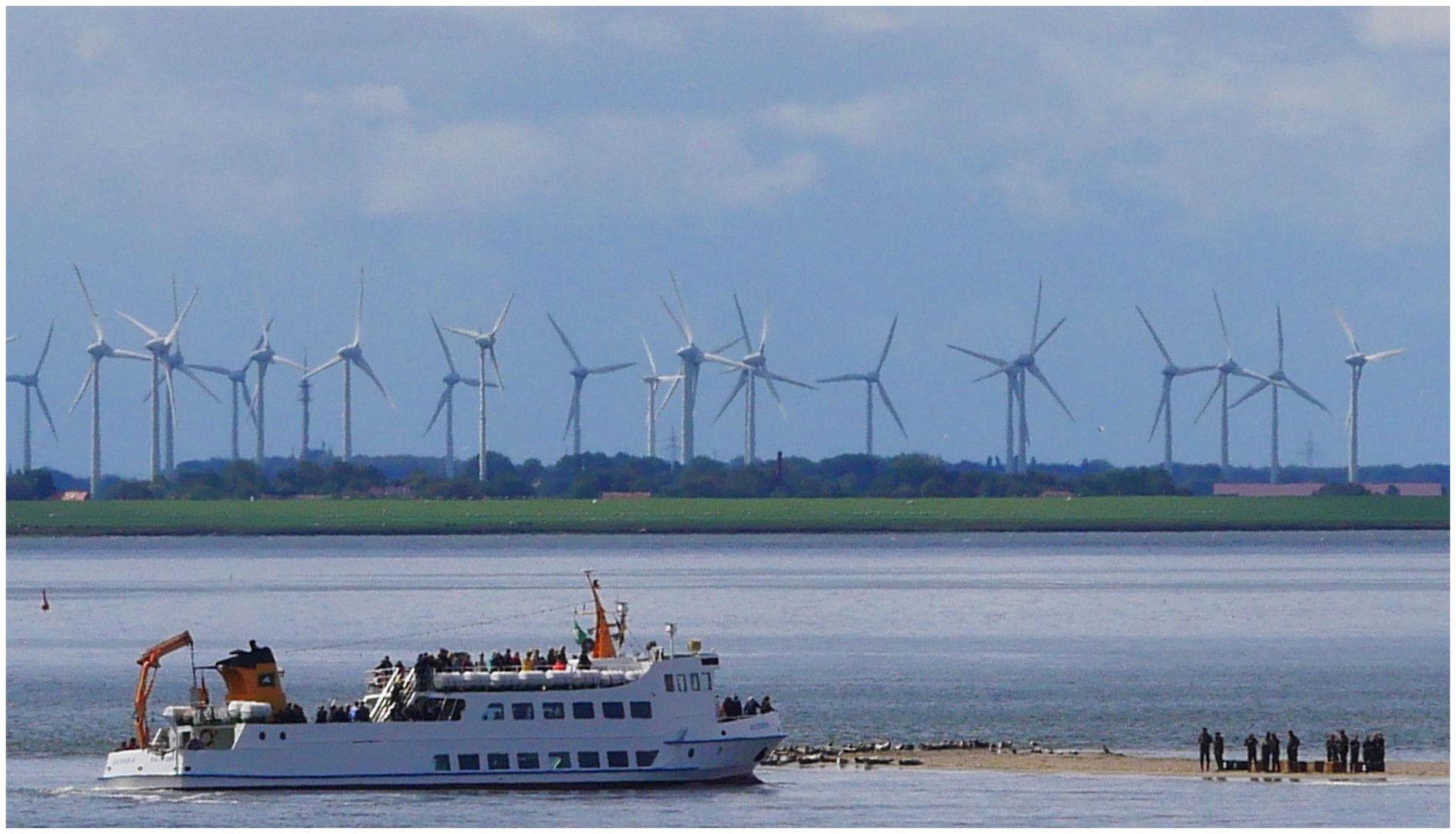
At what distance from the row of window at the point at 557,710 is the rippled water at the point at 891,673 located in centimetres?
216

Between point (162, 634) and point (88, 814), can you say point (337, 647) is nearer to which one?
point (162, 634)

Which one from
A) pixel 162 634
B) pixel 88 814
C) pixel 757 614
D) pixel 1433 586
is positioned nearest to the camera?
pixel 88 814

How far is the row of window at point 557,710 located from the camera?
69188mm

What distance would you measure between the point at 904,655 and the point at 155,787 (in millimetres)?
53830

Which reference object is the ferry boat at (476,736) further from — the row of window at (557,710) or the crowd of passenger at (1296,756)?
the crowd of passenger at (1296,756)

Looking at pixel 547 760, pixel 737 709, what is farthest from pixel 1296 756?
pixel 547 760

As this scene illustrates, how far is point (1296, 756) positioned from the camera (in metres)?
71.5

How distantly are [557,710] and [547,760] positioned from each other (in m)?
1.34

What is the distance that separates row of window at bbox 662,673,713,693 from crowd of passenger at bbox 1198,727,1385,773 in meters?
13.9

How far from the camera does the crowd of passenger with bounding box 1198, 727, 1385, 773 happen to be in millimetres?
70875

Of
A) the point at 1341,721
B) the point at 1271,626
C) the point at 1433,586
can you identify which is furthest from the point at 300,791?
the point at 1433,586

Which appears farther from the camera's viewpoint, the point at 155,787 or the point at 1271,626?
the point at 1271,626

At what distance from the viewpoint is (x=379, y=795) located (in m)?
68.1

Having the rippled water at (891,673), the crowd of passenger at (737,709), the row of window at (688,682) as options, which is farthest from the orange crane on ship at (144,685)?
the crowd of passenger at (737,709)
